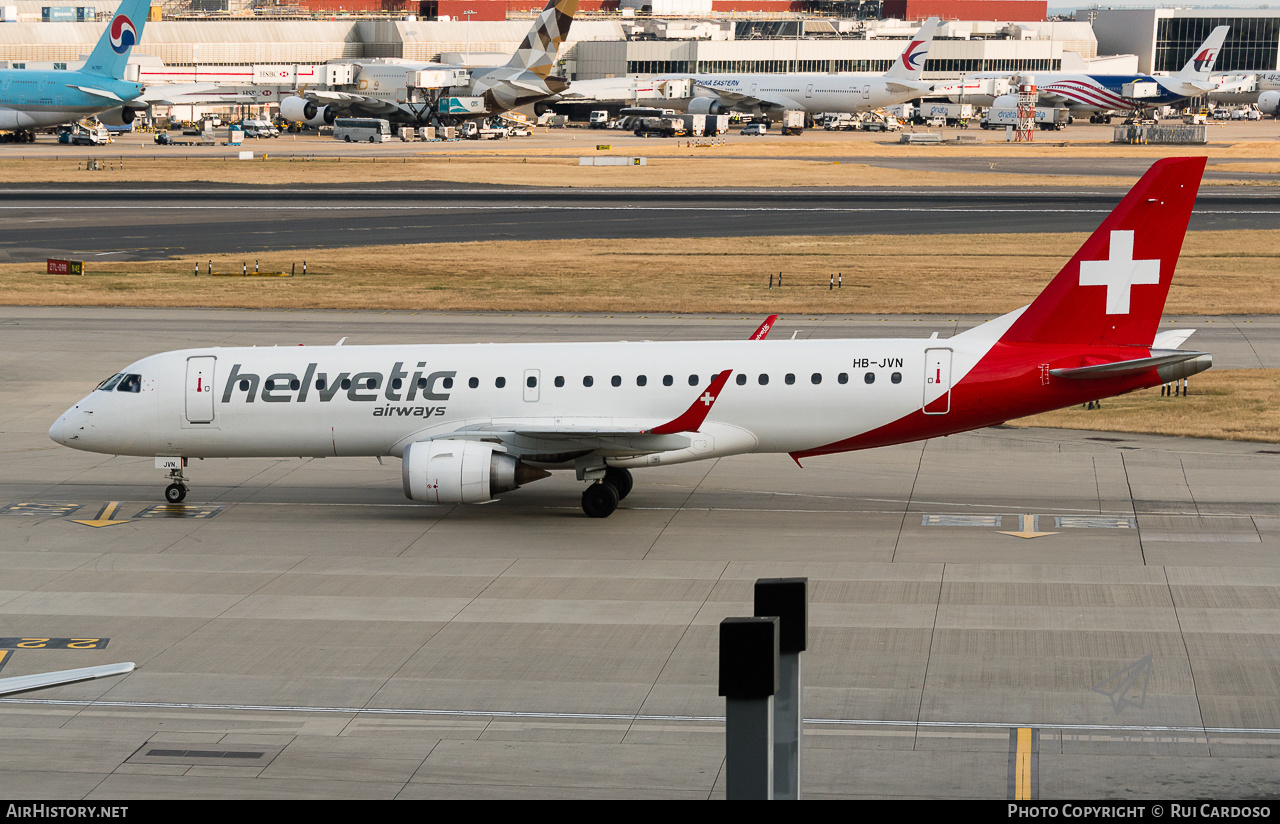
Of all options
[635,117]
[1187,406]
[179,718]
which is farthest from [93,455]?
[635,117]

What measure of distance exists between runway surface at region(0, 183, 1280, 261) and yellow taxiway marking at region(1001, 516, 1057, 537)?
5129 cm

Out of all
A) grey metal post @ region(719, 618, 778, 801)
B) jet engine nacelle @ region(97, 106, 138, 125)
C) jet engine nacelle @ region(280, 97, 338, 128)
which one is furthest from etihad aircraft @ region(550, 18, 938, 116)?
grey metal post @ region(719, 618, 778, 801)

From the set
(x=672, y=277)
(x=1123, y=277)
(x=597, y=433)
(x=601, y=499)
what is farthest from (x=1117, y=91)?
(x=597, y=433)

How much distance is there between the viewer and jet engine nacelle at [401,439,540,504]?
29969 millimetres

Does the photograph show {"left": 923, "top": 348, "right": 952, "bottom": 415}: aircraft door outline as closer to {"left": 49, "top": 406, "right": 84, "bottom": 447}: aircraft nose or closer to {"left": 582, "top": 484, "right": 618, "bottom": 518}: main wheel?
{"left": 582, "top": 484, "right": 618, "bottom": 518}: main wheel

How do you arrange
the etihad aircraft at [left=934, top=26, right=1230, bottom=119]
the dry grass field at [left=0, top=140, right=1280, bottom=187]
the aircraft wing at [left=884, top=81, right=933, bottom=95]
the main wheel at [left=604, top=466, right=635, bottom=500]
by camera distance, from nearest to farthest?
the main wheel at [left=604, top=466, right=635, bottom=500], the dry grass field at [left=0, top=140, right=1280, bottom=187], the aircraft wing at [left=884, top=81, right=933, bottom=95], the etihad aircraft at [left=934, top=26, right=1230, bottom=119]

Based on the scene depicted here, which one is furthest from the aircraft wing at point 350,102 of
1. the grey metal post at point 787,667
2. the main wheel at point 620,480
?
the grey metal post at point 787,667

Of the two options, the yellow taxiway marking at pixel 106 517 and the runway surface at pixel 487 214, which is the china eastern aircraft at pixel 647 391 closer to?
the yellow taxiway marking at pixel 106 517

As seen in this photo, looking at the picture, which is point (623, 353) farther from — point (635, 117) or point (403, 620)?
point (635, 117)

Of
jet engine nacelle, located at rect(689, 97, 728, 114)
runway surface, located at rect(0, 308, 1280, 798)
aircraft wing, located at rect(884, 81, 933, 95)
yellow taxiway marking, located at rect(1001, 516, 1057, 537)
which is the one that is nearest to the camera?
runway surface, located at rect(0, 308, 1280, 798)

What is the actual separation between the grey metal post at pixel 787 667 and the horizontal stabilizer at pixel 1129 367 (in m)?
21.4

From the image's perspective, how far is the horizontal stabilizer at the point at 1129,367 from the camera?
2955cm

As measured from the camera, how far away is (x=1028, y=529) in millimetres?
30344

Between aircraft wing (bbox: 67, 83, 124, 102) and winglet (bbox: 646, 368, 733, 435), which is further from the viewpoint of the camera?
aircraft wing (bbox: 67, 83, 124, 102)
